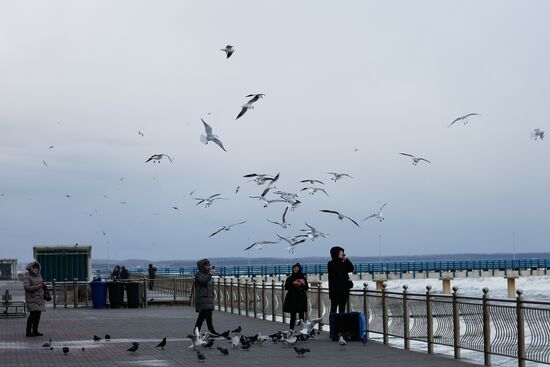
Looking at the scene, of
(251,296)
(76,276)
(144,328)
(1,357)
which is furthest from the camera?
(76,276)

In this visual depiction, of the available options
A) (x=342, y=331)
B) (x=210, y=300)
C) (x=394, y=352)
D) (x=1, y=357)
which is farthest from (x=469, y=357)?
(x=1, y=357)

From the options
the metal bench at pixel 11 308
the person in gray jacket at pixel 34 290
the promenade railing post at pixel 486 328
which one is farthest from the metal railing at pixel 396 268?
the promenade railing post at pixel 486 328

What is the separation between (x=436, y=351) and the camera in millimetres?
19359

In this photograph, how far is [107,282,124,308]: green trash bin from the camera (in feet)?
125

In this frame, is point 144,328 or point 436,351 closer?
point 436,351

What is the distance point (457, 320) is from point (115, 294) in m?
22.7

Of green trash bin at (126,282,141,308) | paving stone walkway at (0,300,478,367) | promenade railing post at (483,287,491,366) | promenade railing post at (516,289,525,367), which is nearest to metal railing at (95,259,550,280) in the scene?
green trash bin at (126,282,141,308)

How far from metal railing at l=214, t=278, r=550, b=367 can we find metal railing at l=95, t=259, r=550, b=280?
6700 cm

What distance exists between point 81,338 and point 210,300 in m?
3.01

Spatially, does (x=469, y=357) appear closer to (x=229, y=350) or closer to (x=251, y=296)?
(x=229, y=350)

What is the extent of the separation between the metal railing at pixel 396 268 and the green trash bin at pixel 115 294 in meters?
49.1

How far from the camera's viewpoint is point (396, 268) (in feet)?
337

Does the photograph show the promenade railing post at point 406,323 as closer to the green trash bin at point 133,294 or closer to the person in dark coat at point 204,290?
the person in dark coat at point 204,290

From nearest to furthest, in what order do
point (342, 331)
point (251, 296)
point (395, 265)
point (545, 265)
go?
point (342, 331)
point (251, 296)
point (395, 265)
point (545, 265)
